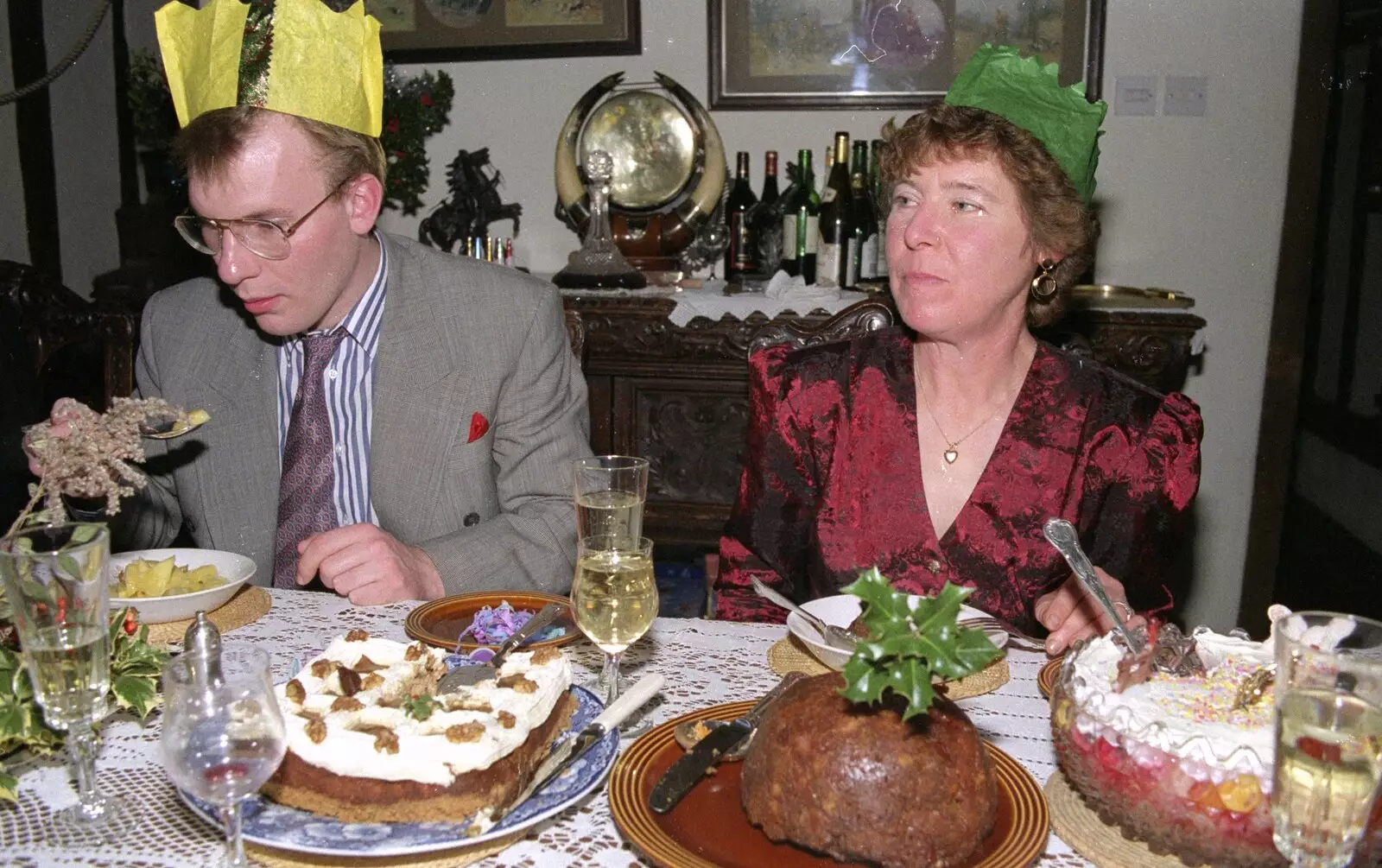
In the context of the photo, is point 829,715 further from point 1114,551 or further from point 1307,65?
point 1307,65

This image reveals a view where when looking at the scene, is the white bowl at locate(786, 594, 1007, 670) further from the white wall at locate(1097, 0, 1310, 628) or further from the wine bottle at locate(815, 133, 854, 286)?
the white wall at locate(1097, 0, 1310, 628)

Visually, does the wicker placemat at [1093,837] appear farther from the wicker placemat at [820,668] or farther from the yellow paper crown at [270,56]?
the yellow paper crown at [270,56]

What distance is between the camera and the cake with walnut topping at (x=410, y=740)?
3.38 ft

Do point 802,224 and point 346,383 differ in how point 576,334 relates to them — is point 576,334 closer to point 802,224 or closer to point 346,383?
point 346,383

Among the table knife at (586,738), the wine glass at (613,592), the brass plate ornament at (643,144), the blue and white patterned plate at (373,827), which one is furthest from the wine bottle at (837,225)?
the blue and white patterned plate at (373,827)

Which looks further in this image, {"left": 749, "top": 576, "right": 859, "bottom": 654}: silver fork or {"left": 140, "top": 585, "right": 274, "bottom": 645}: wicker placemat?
{"left": 140, "top": 585, "right": 274, "bottom": 645}: wicker placemat

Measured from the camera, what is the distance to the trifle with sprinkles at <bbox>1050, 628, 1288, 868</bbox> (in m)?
0.96

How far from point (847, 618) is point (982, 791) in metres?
0.59

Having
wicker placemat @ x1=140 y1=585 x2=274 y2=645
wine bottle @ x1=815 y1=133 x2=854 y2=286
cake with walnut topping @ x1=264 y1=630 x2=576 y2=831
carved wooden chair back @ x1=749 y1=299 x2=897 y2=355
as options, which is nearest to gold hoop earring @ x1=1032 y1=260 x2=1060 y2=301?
carved wooden chair back @ x1=749 y1=299 x2=897 y2=355

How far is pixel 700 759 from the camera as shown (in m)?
1.10

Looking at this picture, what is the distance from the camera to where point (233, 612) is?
1661 millimetres

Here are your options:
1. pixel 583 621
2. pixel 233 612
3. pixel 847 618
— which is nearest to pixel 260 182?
pixel 233 612

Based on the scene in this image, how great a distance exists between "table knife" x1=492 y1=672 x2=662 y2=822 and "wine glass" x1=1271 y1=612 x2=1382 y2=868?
601 millimetres

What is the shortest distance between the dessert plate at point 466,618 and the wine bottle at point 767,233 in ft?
9.19
